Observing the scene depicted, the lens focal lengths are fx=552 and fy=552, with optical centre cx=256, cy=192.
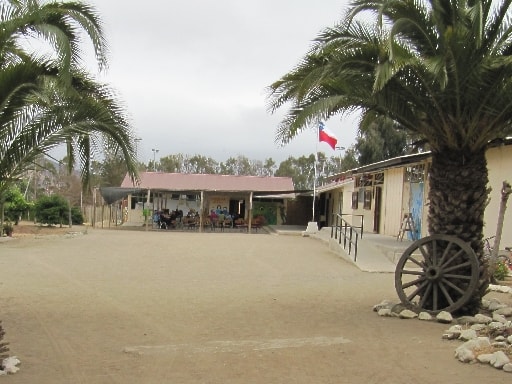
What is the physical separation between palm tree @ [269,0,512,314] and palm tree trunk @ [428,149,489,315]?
0.01m

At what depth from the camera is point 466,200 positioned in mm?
7977

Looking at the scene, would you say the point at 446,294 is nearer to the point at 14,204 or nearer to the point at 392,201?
the point at 392,201

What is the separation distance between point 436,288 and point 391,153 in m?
32.9

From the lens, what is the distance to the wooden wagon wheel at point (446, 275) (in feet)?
25.3

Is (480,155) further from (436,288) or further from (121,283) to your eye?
(121,283)

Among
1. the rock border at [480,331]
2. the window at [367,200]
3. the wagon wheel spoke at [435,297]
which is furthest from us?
the window at [367,200]

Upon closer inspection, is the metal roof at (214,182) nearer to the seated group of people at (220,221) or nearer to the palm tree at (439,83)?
the seated group of people at (220,221)

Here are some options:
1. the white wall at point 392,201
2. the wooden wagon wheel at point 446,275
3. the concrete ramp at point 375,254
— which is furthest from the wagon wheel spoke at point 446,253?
the white wall at point 392,201

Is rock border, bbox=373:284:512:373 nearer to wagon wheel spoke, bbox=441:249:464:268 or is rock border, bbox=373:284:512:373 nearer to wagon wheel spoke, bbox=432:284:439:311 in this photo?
wagon wheel spoke, bbox=432:284:439:311

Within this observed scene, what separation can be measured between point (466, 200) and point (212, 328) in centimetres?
405

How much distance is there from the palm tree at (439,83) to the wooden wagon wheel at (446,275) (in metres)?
0.22

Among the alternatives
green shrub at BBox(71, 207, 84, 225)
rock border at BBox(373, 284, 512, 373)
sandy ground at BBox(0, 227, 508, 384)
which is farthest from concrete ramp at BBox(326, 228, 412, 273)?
green shrub at BBox(71, 207, 84, 225)

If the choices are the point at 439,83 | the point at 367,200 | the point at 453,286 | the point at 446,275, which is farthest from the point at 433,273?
the point at 367,200

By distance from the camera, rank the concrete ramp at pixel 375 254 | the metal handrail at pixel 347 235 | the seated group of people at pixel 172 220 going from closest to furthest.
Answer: the concrete ramp at pixel 375 254
the metal handrail at pixel 347 235
the seated group of people at pixel 172 220
